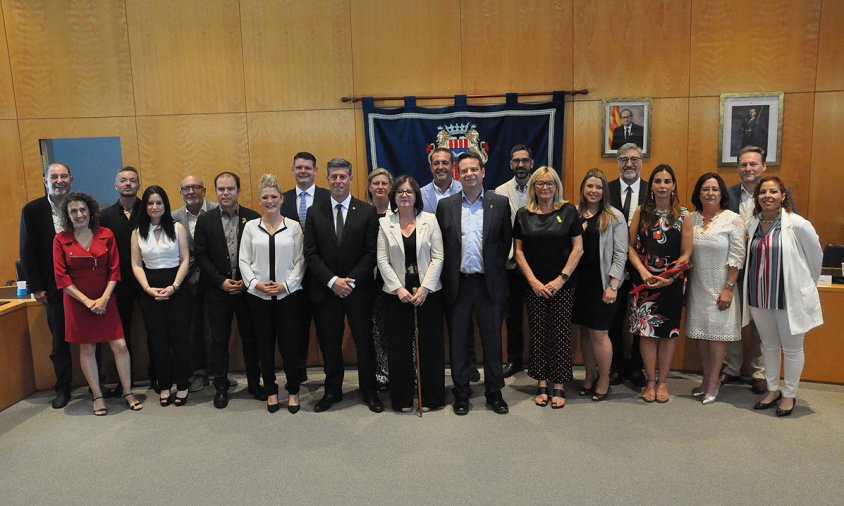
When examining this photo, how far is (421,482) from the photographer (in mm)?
2736

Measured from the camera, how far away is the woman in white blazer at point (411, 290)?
11.2 ft

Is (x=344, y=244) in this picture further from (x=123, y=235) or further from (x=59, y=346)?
(x=59, y=346)

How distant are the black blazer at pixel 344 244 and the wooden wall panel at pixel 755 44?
3.43 meters

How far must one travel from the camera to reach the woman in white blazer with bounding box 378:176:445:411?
11.2 ft

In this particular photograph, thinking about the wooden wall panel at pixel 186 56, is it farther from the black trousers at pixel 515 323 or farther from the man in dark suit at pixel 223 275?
the black trousers at pixel 515 323

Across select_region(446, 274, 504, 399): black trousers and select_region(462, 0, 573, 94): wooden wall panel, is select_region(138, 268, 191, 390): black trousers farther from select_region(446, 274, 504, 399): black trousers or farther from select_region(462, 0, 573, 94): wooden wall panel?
select_region(462, 0, 573, 94): wooden wall panel

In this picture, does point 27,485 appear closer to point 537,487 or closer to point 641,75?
point 537,487

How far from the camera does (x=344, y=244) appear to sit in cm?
353

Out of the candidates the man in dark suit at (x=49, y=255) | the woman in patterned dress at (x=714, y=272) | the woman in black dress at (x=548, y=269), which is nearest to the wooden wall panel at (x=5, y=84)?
the man in dark suit at (x=49, y=255)

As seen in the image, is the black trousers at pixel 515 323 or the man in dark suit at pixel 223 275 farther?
the black trousers at pixel 515 323

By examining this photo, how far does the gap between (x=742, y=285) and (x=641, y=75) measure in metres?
2.23

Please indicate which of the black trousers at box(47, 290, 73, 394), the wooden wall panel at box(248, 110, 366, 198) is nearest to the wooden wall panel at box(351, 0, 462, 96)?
the wooden wall panel at box(248, 110, 366, 198)

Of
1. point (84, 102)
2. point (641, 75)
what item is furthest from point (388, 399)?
point (84, 102)

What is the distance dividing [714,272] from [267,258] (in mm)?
2860
